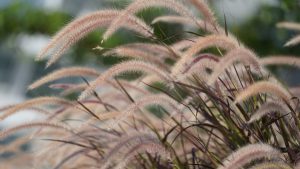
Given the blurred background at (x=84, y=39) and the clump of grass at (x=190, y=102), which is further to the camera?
the blurred background at (x=84, y=39)

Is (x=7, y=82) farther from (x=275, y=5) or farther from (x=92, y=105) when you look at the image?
(x=92, y=105)

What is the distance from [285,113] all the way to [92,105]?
679mm

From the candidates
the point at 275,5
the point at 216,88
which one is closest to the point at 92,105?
the point at 216,88

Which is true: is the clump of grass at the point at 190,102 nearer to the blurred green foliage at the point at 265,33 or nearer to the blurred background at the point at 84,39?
the blurred background at the point at 84,39

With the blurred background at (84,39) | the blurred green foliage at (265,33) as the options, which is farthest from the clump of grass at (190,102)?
the blurred green foliage at (265,33)

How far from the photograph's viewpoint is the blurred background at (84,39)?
16.5 ft

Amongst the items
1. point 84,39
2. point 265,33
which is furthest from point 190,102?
point 84,39

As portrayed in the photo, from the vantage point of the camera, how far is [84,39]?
5984mm

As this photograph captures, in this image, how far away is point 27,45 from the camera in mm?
7172

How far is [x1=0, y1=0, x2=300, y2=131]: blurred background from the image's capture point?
5.04 m

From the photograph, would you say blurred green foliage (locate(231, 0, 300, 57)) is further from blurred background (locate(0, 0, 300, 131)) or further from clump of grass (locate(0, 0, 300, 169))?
clump of grass (locate(0, 0, 300, 169))

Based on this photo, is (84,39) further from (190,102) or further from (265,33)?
(190,102)

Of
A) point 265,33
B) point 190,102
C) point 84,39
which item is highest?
point 84,39

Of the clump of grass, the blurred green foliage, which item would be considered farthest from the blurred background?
the clump of grass
